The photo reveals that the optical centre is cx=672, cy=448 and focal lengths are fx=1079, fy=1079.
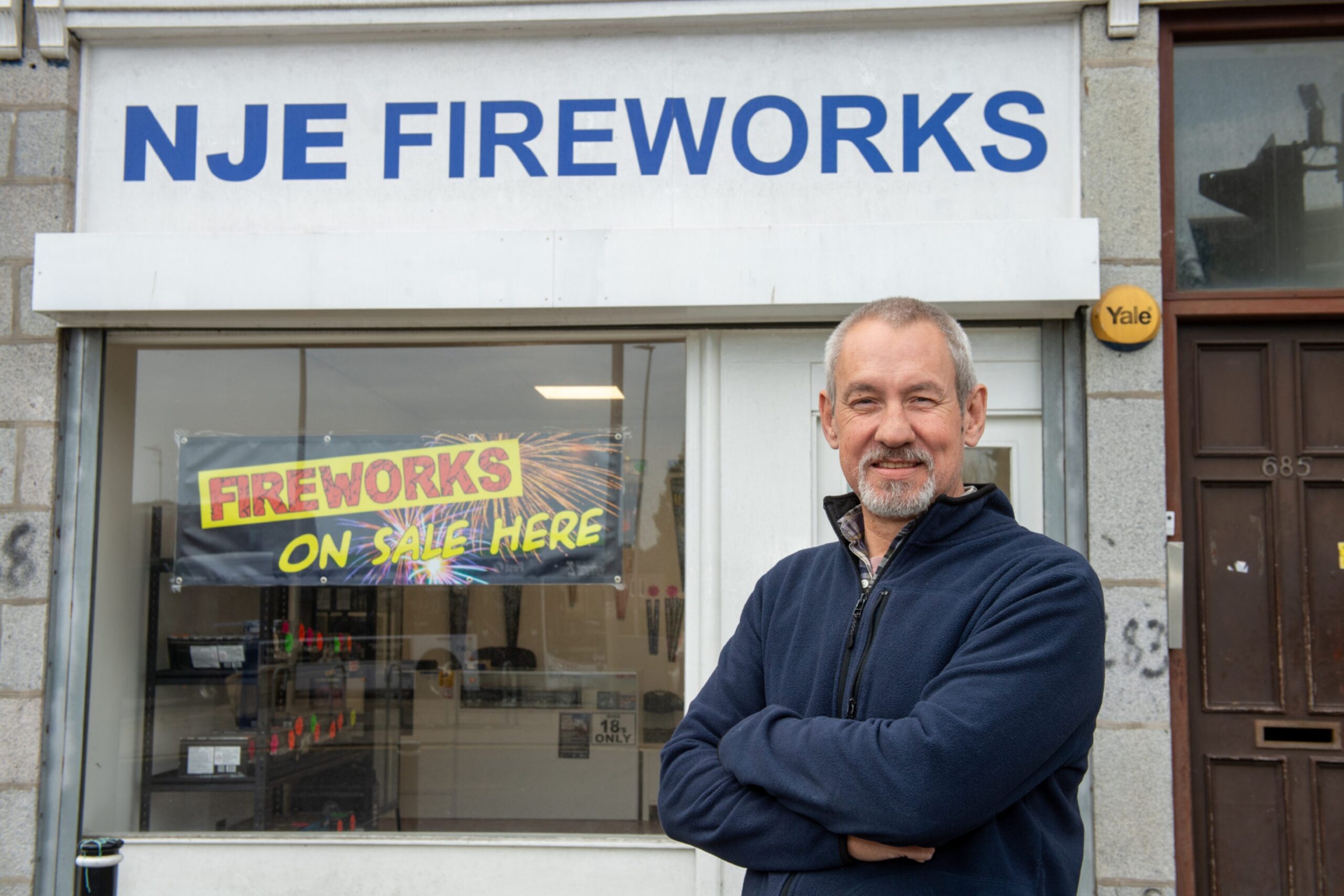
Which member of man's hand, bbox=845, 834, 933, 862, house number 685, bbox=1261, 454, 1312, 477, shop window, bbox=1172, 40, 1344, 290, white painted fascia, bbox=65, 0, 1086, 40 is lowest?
man's hand, bbox=845, 834, 933, 862

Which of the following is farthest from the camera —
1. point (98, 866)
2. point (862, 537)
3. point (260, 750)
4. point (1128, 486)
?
point (260, 750)

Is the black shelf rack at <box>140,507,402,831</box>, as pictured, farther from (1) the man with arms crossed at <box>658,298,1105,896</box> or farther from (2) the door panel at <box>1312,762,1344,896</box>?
(2) the door panel at <box>1312,762,1344,896</box>

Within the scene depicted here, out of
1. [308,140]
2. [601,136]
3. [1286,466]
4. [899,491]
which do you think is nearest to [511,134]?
[601,136]

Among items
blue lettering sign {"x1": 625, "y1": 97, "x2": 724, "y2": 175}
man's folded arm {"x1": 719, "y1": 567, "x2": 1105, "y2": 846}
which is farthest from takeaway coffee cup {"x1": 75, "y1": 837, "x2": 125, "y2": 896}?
blue lettering sign {"x1": 625, "y1": 97, "x2": 724, "y2": 175}

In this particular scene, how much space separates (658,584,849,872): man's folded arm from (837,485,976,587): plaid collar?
10.3 inches

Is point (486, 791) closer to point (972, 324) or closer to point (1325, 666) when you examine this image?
point (972, 324)

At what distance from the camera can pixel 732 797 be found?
1.98 meters

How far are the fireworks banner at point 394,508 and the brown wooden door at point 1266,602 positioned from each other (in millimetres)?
2513

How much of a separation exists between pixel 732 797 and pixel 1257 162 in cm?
412

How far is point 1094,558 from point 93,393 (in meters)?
4.40

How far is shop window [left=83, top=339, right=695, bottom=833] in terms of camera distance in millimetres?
4801

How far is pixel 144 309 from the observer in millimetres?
4676

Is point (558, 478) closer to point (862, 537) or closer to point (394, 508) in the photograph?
point (394, 508)

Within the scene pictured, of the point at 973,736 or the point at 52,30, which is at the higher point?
the point at 52,30
